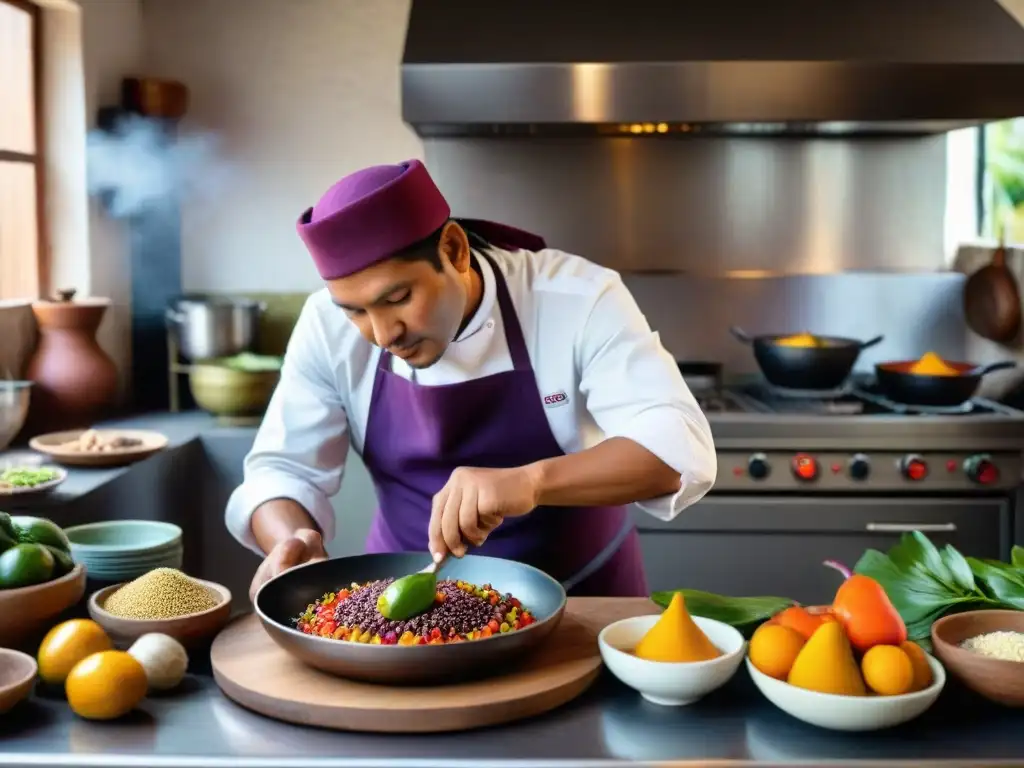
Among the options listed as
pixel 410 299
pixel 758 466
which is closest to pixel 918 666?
pixel 410 299

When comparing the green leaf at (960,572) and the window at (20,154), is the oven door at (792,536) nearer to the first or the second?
the green leaf at (960,572)

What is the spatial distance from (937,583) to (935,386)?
5.80 feet

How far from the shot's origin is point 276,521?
1.91 metres

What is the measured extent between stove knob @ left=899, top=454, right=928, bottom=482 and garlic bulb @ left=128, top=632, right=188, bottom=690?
228cm

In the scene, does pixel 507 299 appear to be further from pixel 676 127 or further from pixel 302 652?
pixel 676 127

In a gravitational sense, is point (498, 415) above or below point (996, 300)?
below

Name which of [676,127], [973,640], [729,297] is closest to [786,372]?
[729,297]

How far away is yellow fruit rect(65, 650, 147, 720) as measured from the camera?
51.7 inches

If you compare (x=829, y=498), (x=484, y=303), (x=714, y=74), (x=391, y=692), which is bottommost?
(x=829, y=498)

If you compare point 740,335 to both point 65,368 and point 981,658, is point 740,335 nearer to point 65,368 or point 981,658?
point 65,368

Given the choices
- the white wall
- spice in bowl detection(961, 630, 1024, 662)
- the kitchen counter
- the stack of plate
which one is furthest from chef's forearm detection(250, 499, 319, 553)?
the white wall

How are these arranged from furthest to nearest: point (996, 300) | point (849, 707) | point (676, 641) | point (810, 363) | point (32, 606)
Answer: point (996, 300), point (810, 363), point (32, 606), point (676, 641), point (849, 707)

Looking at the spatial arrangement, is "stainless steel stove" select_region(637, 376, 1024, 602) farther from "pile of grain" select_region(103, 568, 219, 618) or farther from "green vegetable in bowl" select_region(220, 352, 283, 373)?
"pile of grain" select_region(103, 568, 219, 618)

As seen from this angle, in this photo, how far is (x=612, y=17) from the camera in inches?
130
